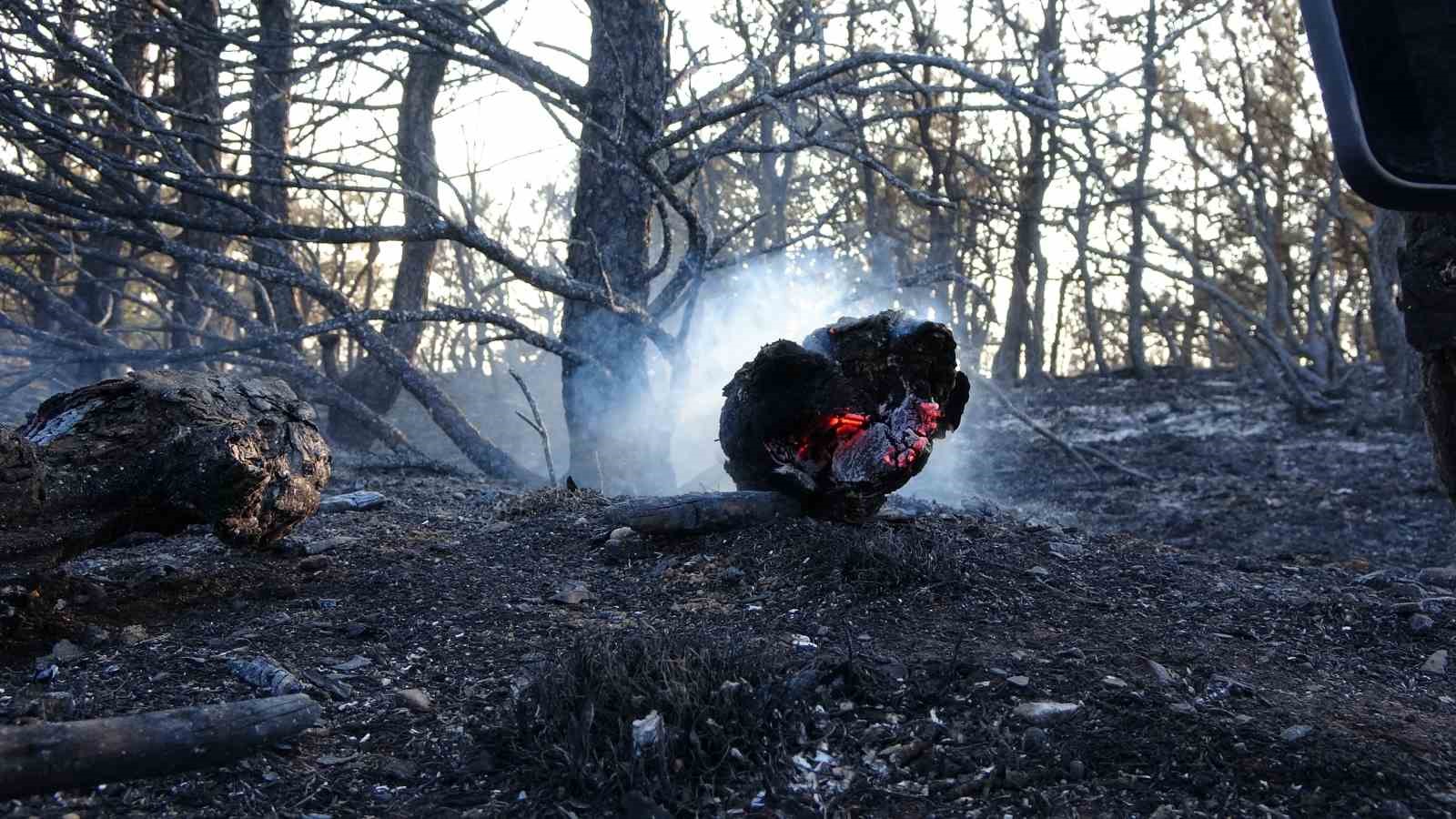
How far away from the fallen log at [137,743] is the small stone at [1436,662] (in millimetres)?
2908

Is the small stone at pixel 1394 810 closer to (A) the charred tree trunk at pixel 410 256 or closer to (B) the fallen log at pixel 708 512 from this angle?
(B) the fallen log at pixel 708 512

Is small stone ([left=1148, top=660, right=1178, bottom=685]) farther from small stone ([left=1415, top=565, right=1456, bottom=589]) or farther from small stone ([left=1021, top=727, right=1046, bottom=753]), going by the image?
small stone ([left=1415, top=565, right=1456, bottom=589])

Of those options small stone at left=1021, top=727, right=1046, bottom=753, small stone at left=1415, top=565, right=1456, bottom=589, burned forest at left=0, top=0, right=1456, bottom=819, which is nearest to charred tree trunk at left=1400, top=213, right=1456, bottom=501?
burned forest at left=0, top=0, right=1456, bottom=819

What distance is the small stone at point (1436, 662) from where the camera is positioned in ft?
9.93

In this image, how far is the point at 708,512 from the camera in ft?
13.4

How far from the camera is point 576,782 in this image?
2.23 m

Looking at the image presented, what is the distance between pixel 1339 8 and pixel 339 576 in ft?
10.9

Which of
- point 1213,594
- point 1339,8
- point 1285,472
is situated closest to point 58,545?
point 1339,8

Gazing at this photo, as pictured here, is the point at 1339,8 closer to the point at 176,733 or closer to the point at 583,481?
the point at 176,733

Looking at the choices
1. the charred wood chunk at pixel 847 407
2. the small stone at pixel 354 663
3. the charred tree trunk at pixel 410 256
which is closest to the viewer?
the small stone at pixel 354 663

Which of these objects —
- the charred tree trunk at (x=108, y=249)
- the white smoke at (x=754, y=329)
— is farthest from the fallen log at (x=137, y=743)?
the charred tree trunk at (x=108, y=249)

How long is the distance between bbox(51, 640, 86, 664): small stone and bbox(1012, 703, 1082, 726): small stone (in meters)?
2.33

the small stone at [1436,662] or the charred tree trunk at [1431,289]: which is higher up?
the charred tree trunk at [1431,289]

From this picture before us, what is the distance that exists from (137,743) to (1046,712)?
6.20 feet
